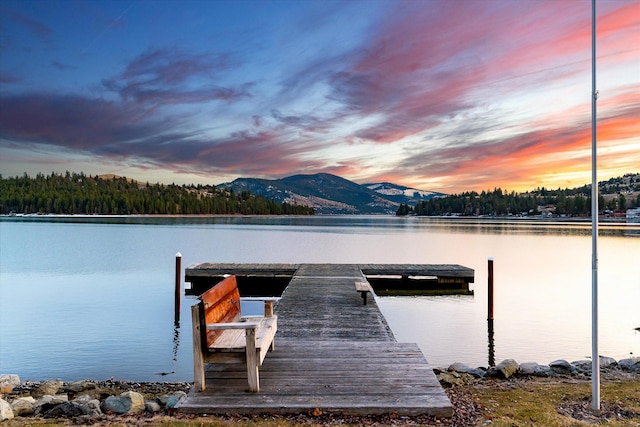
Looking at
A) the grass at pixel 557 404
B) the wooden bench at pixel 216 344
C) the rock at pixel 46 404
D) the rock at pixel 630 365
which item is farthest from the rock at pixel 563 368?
the rock at pixel 46 404

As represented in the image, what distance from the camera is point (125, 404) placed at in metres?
7.68

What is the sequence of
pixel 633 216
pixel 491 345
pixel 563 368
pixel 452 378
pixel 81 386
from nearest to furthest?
pixel 452 378 < pixel 81 386 < pixel 563 368 < pixel 491 345 < pixel 633 216

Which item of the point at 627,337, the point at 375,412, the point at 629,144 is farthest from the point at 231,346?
the point at 627,337

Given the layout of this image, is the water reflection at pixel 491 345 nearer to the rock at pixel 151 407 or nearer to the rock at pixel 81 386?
the rock at pixel 151 407

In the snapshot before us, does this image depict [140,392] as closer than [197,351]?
No

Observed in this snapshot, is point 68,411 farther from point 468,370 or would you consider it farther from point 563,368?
point 563,368

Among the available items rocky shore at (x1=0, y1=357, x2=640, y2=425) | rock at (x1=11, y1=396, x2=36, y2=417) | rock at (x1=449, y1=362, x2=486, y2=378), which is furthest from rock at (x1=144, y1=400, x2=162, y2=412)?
rock at (x1=449, y1=362, x2=486, y2=378)

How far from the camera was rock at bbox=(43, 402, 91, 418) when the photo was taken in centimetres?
726

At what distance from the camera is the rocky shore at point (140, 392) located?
23.9ft

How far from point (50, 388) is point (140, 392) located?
73.7 inches

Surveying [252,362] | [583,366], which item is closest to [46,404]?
[252,362]

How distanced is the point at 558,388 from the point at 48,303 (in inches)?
840

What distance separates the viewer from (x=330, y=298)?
15.8 metres

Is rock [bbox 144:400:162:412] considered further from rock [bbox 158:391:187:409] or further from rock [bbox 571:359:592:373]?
rock [bbox 571:359:592:373]
